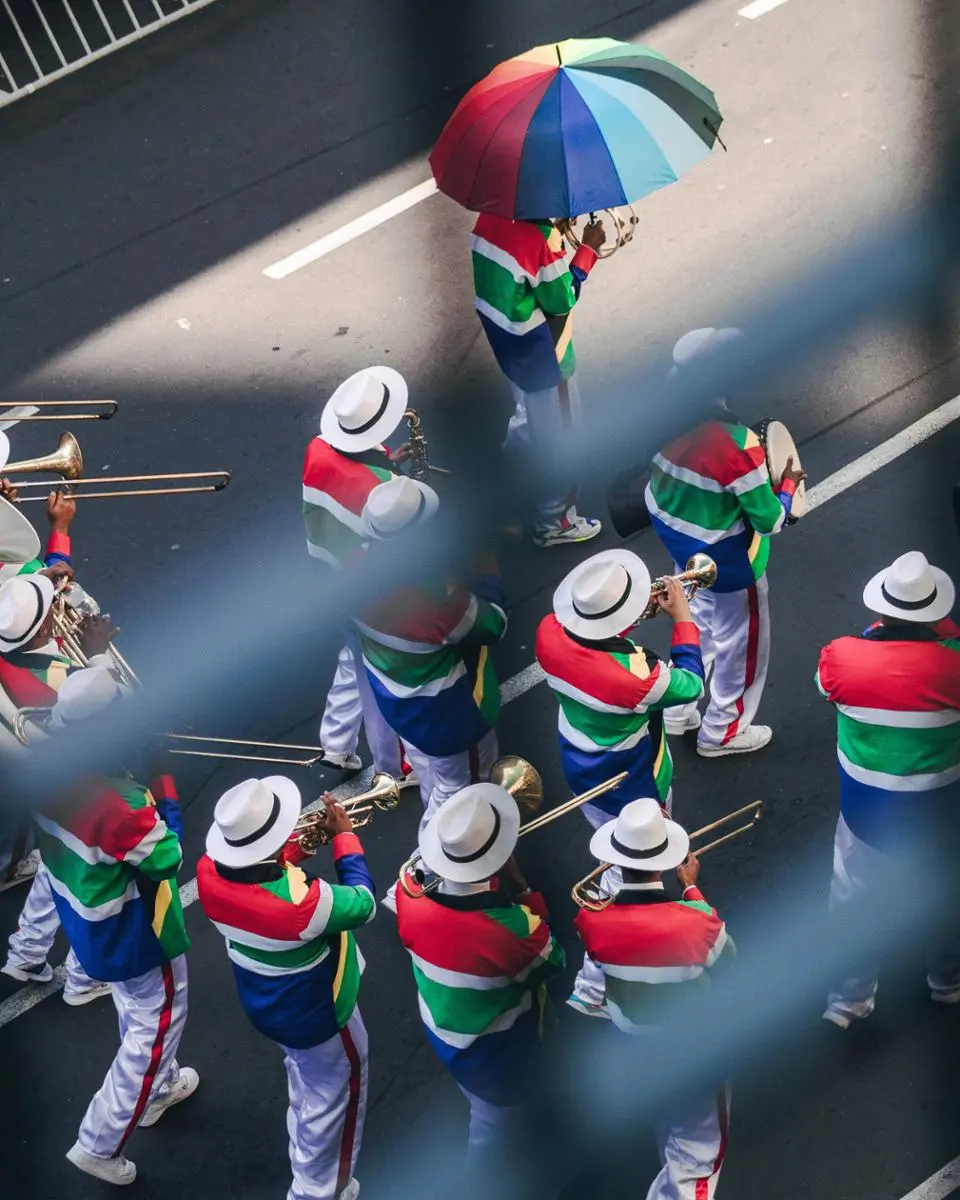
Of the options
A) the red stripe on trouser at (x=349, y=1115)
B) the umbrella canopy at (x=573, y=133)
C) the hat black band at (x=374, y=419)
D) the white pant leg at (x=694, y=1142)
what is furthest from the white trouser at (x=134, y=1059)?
the umbrella canopy at (x=573, y=133)

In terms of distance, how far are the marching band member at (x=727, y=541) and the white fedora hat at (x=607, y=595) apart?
491mm

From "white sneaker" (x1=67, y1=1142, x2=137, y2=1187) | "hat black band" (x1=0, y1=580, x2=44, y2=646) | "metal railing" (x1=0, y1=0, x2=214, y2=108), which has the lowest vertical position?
"white sneaker" (x1=67, y1=1142, x2=137, y2=1187)

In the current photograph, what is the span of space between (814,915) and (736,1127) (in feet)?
2.38

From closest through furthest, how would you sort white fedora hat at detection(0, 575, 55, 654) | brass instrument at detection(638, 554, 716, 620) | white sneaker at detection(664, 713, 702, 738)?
1. white fedora hat at detection(0, 575, 55, 654)
2. brass instrument at detection(638, 554, 716, 620)
3. white sneaker at detection(664, 713, 702, 738)

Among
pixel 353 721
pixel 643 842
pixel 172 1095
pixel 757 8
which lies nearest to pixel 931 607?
pixel 643 842

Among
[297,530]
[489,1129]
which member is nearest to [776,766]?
[489,1129]

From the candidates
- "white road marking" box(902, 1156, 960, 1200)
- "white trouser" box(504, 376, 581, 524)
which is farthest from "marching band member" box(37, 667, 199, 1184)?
"white trouser" box(504, 376, 581, 524)

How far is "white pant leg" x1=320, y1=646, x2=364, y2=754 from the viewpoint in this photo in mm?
6109

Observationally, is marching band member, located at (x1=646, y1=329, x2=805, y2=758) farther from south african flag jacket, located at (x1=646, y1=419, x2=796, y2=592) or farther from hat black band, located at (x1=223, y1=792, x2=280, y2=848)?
hat black band, located at (x1=223, y1=792, x2=280, y2=848)

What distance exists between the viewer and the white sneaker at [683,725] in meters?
6.10

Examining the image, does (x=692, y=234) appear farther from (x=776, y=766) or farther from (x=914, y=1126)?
(x=914, y=1126)

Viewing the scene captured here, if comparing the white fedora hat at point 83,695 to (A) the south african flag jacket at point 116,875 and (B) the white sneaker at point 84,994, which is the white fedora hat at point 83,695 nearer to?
(A) the south african flag jacket at point 116,875

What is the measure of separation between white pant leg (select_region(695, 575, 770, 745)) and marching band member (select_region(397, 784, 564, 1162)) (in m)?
1.65

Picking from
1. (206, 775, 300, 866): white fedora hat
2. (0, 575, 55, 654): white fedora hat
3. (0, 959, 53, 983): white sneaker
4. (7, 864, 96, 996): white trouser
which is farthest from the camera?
(0, 959, 53, 983): white sneaker
